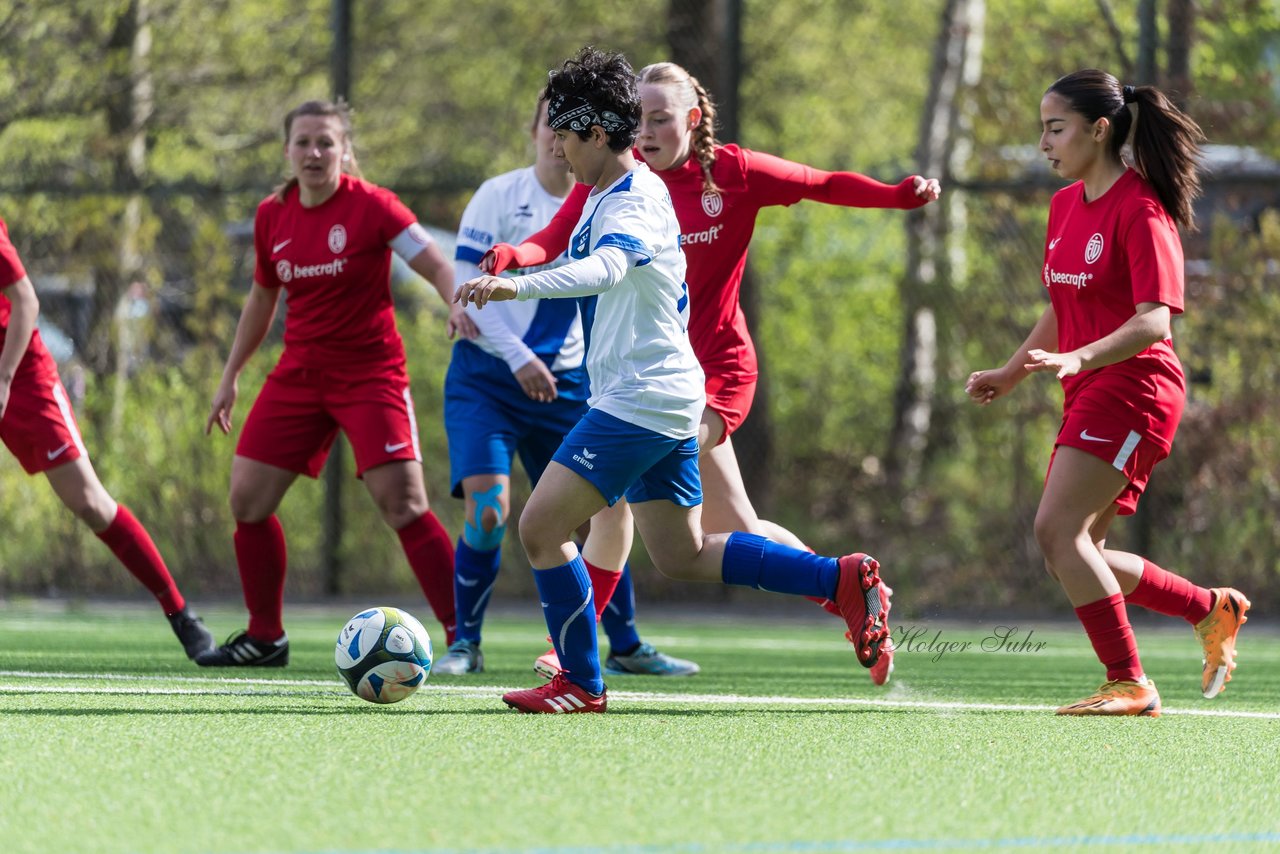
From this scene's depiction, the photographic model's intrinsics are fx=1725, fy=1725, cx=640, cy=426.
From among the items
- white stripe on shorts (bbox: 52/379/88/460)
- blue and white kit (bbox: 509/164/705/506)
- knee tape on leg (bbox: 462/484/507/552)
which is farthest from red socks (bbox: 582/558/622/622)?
white stripe on shorts (bbox: 52/379/88/460)

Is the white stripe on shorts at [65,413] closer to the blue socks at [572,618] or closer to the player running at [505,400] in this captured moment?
the player running at [505,400]

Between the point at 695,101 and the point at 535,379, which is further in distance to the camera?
the point at 535,379

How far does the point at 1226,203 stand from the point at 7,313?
270 inches

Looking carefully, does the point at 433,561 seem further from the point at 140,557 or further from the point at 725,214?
the point at 725,214

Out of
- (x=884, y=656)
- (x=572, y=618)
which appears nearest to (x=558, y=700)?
(x=572, y=618)

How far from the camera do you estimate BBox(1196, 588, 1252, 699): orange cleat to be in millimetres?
5594

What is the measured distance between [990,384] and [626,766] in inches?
80.7

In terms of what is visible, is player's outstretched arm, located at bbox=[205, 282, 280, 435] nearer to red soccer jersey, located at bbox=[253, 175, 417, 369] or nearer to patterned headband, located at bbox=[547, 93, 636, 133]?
red soccer jersey, located at bbox=[253, 175, 417, 369]

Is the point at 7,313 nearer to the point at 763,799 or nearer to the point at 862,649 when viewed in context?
the point at 862,649

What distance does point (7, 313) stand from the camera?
6.39 m

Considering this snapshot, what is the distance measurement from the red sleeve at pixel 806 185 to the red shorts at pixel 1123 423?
0.97 metres

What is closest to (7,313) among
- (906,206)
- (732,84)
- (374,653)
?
(374,653)

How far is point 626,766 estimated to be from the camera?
153 inches

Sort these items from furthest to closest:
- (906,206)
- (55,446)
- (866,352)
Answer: (866,352), (55,446), (906,206)
